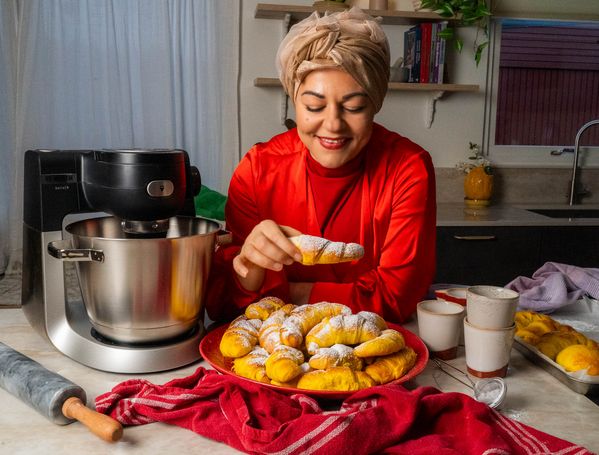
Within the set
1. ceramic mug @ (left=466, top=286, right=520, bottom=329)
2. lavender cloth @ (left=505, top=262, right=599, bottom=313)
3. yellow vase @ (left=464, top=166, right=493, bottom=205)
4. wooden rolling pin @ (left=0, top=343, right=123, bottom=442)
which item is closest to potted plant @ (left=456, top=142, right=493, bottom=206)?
yellow vase @ (left=464, top=166, right=493, bottom=205)

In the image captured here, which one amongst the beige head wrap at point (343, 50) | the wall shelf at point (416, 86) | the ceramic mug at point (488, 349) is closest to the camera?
the ceramic mug at point (488, 349)

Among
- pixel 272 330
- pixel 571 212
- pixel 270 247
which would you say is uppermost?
pixel 270 247

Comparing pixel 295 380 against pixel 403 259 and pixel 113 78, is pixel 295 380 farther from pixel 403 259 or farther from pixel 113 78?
pixel 113 78

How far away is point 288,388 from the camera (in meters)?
0.79

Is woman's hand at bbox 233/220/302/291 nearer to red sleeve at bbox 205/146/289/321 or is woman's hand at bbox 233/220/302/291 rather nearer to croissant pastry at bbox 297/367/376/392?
red sleeve at bbox 205/146/289/321

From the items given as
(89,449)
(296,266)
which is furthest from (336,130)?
(89,449)

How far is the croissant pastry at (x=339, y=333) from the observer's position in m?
0.84

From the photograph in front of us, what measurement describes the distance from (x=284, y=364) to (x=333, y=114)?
563 millimetres

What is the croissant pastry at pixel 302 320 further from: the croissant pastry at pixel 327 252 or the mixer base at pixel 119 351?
the mixer base at pixel 119 351

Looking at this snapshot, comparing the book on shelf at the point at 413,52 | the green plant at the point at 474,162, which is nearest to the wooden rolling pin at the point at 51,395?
the book on shelf at the point at 413,52

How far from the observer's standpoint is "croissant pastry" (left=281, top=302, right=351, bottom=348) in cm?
84

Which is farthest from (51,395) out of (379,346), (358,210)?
(358,210)

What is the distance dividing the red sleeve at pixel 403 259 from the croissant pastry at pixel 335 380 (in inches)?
15.7

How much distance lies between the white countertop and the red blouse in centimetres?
30
